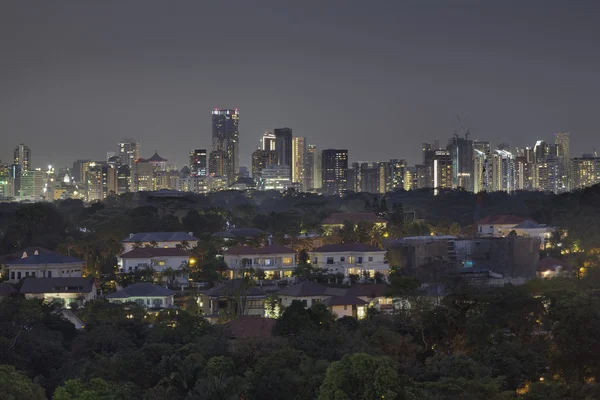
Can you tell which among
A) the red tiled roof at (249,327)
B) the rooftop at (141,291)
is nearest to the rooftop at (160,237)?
the rooftop at (141,291)

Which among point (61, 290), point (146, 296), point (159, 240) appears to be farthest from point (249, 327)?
point (159, 240)

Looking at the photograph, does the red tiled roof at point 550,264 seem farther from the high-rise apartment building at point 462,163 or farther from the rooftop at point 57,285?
the high-rise apartment building at point 462,163

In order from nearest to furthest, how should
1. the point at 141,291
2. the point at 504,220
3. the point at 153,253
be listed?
the point at 141,291
the point at 153,253
the point at 504,220

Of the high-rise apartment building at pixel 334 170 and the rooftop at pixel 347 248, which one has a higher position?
the high-rise apartment building at pixel 334 170

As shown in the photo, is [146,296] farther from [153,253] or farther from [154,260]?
[153,253]


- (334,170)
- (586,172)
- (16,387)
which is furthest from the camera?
(334,170)

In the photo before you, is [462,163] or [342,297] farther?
[462,163]

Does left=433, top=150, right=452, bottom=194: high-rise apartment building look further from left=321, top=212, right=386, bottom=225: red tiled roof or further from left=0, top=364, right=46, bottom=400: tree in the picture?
left=0, top=364, right=46, bottom=400: tree
